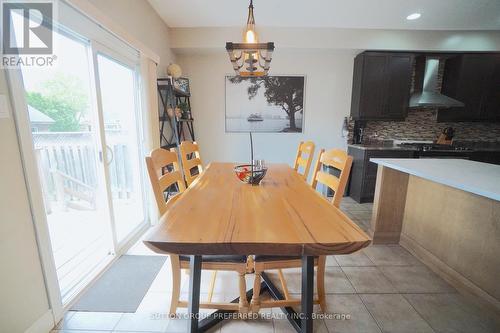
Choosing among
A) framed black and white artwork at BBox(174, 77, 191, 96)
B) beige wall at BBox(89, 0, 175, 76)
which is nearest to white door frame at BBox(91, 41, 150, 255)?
beige wall at BBox(89, 0, 175, 76)

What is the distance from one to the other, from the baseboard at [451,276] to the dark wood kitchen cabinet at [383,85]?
1.95 m

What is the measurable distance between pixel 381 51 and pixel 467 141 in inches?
86.6

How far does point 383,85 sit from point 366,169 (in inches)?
51.2

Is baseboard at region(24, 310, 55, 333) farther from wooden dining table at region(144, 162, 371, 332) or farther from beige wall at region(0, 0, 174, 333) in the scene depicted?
wooden dining table at region(144, 162, 371, 332)

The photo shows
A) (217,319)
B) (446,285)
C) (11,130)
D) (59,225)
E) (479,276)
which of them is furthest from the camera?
(59,225)

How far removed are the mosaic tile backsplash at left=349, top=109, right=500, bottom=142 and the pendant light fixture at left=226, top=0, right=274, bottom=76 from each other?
8.29 feet

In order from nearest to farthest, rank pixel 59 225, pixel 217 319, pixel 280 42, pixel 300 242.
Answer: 1. pixel 300 242
2. pixel 217 319
3. pixel 59 225
4. pixel 280 42

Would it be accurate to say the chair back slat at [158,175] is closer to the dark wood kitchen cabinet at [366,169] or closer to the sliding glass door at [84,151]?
the sliding glass door at [84,151]

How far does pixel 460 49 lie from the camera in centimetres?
309

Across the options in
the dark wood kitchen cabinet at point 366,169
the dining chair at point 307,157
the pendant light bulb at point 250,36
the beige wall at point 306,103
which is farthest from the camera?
the beige wall at point 306,103

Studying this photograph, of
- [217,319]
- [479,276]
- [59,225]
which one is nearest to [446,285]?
[479,276]

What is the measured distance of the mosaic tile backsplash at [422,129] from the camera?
3.54 m

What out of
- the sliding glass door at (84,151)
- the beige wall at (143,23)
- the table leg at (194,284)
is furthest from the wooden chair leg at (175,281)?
the beige wall at (143,23)

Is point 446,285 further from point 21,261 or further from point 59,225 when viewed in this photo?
point 59,225
